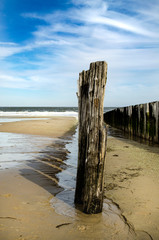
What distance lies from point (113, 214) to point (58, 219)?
67 cm

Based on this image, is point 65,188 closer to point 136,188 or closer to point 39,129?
point 136,188

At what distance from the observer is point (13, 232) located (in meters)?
2.11

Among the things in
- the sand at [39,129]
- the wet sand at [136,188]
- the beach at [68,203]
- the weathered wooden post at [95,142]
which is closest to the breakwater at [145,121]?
the wet sand at [136,188]

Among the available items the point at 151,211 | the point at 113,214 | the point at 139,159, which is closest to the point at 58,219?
the point at 113,214

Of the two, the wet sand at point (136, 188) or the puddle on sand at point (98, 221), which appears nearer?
the puddle on sand at point (98, 221)

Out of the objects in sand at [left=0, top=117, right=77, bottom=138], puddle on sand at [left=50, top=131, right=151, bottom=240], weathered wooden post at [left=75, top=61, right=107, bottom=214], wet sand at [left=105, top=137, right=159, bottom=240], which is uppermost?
weathered wooden post at [left=75, top=61, right=107, bottom=214]

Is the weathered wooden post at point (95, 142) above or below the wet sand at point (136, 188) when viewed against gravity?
above

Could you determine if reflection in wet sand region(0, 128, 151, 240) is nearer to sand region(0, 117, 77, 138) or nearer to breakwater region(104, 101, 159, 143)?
breakwater region(104, 101, 159, 143)

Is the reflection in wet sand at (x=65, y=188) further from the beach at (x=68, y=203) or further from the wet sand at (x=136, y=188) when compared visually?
the wet sand at (x=136, y=188)

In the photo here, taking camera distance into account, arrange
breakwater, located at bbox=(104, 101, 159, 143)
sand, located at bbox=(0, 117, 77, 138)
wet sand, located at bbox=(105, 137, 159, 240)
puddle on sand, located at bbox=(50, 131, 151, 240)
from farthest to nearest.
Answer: sand, located at bbox=(0, 117, 77, 138) < breakwater, located at bbox=(104, 101, 159, 143) < wet sand, located at bbox=(105, 137, 159, 240) < puddle on sand, located at bbox=(50, 131, 151, 240)

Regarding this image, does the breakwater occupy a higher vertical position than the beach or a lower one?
higher

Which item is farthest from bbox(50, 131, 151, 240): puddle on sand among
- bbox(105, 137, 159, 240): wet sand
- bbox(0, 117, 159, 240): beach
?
bbox(105, 137, 159, 240): wet sand

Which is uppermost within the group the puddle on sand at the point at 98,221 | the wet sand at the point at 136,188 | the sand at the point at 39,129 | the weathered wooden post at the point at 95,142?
the weathered wooden post at the point at 95,142

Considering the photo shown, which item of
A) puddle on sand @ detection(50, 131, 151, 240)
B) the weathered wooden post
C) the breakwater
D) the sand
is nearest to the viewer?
puddle on sand @ detection(50, 131, 151, 240)
